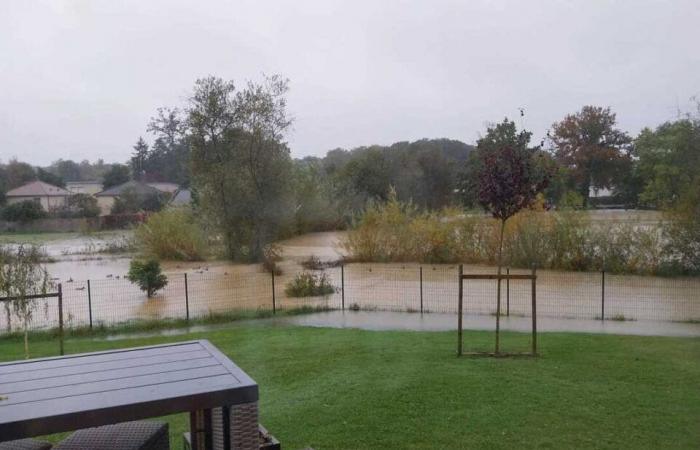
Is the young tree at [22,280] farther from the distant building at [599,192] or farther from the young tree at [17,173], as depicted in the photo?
the distant building at [599,192]

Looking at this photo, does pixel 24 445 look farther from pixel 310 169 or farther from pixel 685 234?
pixel 310 169

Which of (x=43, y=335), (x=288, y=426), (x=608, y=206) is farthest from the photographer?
(x=608, y=206)

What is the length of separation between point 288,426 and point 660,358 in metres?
4.62

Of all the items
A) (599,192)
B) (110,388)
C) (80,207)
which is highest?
(599,192)

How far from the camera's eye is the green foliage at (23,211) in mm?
10117

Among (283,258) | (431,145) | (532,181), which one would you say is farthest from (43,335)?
(431,145)

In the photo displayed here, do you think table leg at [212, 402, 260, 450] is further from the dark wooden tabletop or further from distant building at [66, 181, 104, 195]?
distant building at [66, 181, 104, 195]

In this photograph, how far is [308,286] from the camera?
1467cm

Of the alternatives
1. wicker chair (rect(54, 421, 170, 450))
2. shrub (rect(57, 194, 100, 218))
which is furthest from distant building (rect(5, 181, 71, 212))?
wicker chair (rect(54, 421, 170, 450))

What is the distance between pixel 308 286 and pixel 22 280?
275 inches

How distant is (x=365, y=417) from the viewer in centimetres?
509

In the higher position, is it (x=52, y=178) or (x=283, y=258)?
(x=52, y=178)

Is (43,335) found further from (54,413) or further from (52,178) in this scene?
(54,413)

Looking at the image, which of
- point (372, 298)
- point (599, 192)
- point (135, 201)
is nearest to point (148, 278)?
point (135, 201)
